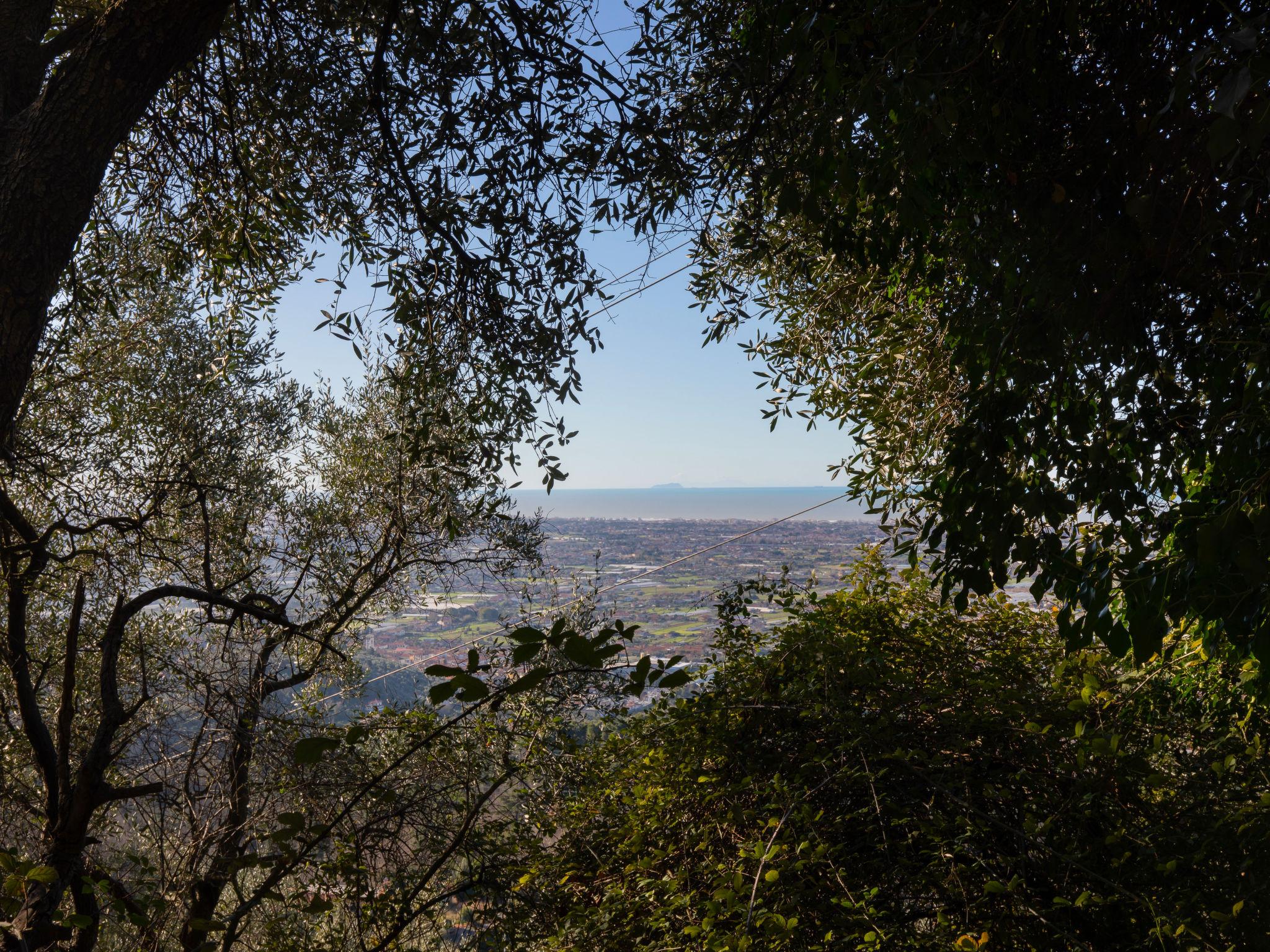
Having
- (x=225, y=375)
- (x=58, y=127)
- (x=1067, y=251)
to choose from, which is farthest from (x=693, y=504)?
(x=58, y=127)

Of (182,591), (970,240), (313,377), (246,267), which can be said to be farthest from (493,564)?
(970,240)

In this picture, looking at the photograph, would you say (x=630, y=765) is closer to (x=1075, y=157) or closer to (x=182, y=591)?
(x=182, y=591)

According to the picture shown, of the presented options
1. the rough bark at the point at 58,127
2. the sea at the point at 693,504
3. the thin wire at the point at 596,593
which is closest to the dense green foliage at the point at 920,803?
the sea at the point at 693,504

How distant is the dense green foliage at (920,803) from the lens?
2.43 metres

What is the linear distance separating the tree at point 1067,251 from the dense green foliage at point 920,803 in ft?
1.99

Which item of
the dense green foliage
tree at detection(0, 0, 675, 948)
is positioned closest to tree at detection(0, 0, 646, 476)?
tree at detection(0, 0, 675, 948)

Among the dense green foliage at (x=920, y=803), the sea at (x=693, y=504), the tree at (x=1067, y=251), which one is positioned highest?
the tree at (x=1067, y=251)

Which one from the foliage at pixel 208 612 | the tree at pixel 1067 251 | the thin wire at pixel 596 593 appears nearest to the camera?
the tree at pixel 1067 251

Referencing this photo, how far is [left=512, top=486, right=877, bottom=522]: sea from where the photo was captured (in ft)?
25.9

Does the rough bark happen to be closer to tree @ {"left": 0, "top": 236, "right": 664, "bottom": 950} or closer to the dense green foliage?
tree @ {"left": 0, "top": 236, "right": 664, "bottom": 950}

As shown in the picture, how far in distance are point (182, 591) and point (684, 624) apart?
675 cm

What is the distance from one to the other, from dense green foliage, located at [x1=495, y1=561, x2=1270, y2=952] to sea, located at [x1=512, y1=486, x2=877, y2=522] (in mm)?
1357

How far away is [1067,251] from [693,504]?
30857 mm

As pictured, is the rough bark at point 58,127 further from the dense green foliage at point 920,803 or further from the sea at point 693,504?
the dense green foliage at point 920,803
